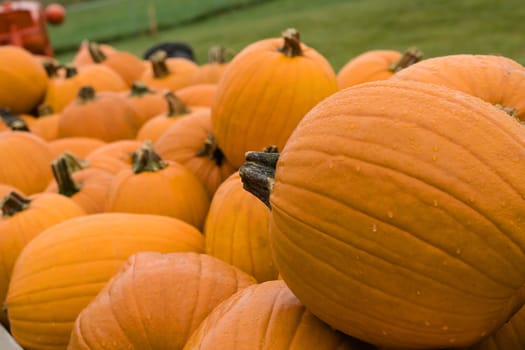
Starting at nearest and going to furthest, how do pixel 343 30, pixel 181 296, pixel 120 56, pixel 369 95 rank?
pixel 369 95 → pixel 181 296 → pixel 120 56 → pixel 343 30

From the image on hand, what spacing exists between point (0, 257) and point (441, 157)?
4.52 ft

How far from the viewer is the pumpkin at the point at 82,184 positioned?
81.8 inches

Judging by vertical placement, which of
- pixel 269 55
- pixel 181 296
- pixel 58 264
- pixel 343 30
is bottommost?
pixel 343 30

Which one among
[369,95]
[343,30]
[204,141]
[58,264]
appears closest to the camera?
[369,95]

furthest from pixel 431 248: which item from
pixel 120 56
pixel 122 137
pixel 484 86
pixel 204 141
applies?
pixel 120 56

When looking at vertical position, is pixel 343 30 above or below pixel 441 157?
below

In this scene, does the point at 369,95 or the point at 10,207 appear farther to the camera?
the point at 10,207

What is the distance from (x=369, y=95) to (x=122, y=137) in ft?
7.02

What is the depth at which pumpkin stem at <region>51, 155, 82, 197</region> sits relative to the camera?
6.75ft

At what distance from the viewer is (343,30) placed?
8477 mm

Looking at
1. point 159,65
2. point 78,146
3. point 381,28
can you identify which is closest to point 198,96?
point 78,146

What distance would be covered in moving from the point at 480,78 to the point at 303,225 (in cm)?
55

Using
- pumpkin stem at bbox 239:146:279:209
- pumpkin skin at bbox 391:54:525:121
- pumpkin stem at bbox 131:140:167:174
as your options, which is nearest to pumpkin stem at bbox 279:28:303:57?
pumpkin stem at bbox 131:140:167:174

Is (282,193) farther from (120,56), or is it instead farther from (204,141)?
(120,56)
